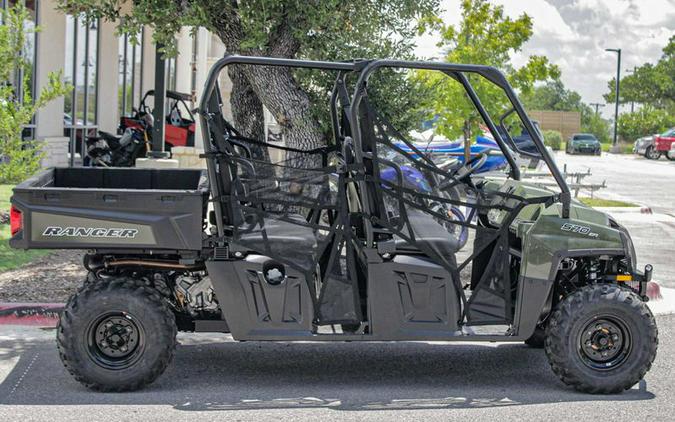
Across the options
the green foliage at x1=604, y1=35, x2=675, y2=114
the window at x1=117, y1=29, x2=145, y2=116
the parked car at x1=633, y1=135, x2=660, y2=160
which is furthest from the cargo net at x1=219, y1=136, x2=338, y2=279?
the green foliage at x1=604, y1=35, x2=675, y2=114

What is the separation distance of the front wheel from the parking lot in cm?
13

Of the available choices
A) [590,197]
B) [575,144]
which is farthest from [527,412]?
[575,144]

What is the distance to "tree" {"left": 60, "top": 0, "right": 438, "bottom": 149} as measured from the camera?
33.0 ft

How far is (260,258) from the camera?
246 inches

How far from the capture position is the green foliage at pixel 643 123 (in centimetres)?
6119

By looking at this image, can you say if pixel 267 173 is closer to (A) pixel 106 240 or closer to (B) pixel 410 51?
(A) pixel 106 240

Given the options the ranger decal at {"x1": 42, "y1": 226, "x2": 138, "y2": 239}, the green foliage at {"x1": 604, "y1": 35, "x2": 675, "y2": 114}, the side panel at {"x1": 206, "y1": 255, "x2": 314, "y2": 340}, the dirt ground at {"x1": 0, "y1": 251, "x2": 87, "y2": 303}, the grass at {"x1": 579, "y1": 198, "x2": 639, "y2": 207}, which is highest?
the green foliage at {"x1": 604, "y1": 35, "x2": 675, "y2": 114}

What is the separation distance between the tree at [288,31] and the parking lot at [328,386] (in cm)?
317

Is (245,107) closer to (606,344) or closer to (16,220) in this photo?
(16,220)

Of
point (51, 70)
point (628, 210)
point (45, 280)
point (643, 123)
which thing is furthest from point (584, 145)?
point (45, 280)

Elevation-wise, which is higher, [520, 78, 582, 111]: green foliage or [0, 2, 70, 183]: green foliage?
[520, 78, 582, 111]: green foliage

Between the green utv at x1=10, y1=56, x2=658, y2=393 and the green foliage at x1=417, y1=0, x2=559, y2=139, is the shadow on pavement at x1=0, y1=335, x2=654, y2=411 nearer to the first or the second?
the green utv at x1=10, y1=56, x2=658, y2=393

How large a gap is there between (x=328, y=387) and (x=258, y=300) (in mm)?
777

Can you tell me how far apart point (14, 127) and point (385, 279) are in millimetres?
6178
